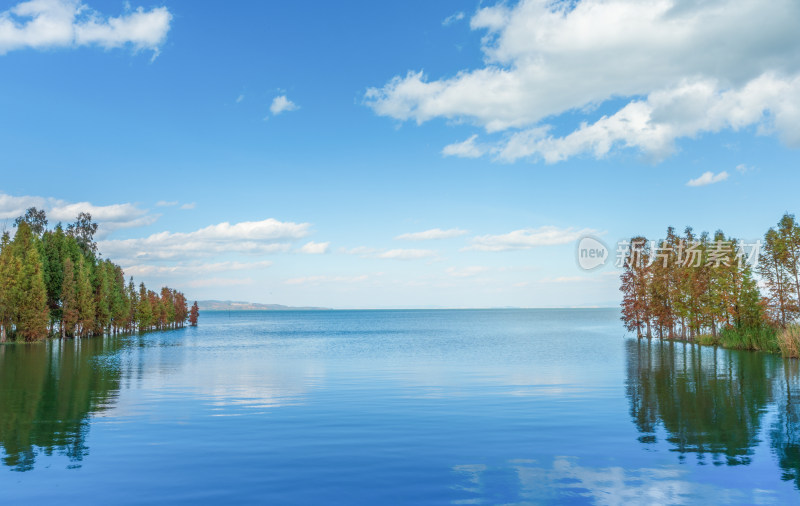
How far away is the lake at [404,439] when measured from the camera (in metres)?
12.5

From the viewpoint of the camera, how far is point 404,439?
17703 millimetres

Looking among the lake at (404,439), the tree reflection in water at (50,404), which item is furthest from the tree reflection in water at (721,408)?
the tree reflection in water at (50,404)

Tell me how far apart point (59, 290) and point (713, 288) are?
96785 mm

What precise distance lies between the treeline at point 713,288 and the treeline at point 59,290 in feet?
278

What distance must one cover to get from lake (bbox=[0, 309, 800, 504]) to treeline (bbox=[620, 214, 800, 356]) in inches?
995

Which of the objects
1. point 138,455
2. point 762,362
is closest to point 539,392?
point 138,455

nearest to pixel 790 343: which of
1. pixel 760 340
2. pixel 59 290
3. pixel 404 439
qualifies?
pixel 760 340

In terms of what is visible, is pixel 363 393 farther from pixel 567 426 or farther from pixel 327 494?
pixel 327 494

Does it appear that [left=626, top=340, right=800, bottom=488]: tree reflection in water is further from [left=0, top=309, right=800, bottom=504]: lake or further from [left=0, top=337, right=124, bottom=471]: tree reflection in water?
[left=0, top=337, right=124, bottom=471]: tree reflection in water

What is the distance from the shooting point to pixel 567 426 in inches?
767

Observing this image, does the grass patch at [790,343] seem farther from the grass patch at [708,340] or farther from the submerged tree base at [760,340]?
the grass patch at [708,340]

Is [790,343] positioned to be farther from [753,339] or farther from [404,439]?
[404,439]

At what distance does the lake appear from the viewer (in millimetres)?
12516

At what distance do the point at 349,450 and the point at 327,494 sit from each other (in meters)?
3.98
